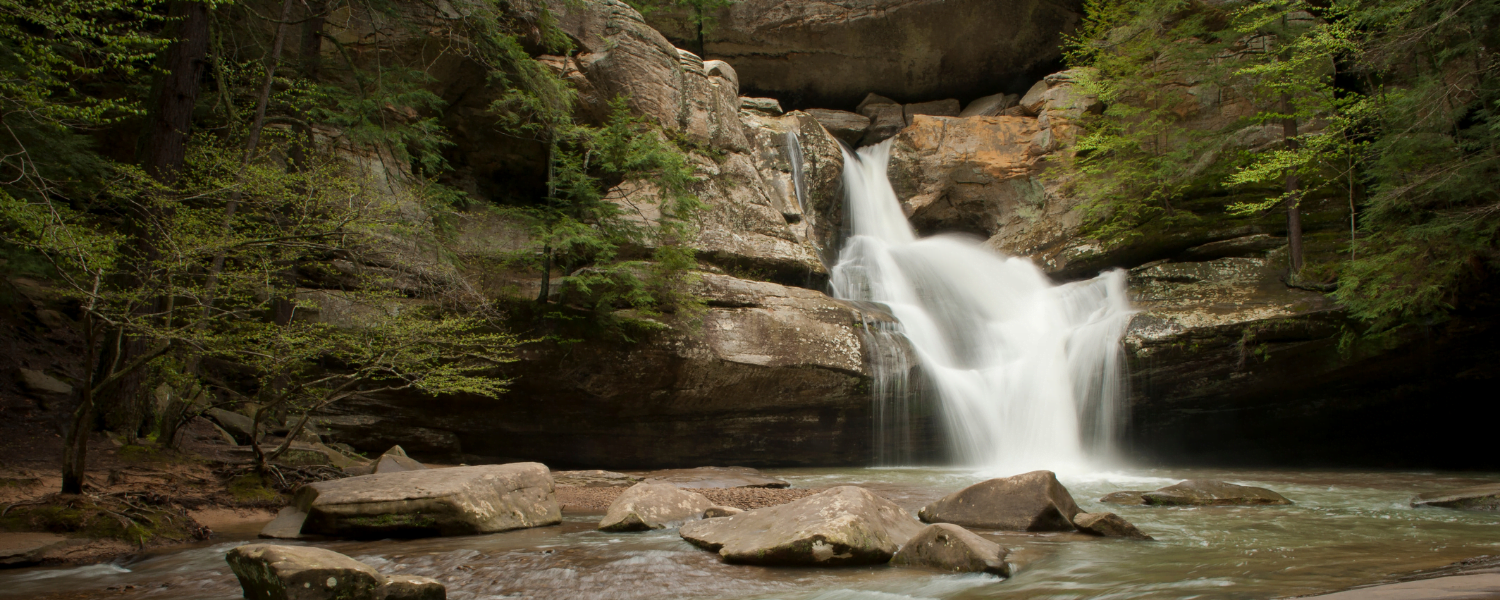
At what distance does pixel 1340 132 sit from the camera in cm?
1265

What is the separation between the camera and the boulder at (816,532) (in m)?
5.04

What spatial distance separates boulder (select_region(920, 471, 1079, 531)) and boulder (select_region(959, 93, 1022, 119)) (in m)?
20.2

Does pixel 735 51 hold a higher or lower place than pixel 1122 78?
higher

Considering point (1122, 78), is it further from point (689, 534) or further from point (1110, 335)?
point (689, 534)

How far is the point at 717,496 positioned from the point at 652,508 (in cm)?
208

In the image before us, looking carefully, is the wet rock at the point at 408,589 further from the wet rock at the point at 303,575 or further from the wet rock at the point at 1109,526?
the wet rock at the point at 1109,526

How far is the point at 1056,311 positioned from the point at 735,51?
15043mm

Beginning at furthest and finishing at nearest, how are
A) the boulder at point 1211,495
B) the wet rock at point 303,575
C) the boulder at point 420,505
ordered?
the boulder at point 1211,495
the boulder at point 420,505
the wet rock at point 303,575

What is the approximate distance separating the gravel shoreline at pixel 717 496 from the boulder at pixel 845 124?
17.5m

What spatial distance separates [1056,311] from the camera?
15766mm

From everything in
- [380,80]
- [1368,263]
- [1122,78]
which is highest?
[1122,78]

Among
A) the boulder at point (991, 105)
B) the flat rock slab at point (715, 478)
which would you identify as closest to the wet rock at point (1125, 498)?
the flat rock slab at point (715, 478)

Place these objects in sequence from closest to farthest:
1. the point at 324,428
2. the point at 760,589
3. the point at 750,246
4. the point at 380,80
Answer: the point at 760,589, the point at 380,80, the point at 324,428, the point at 750,246

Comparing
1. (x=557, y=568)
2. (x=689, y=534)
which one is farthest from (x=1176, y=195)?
(x=557, y=568)
